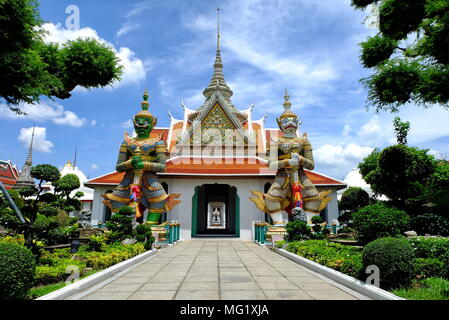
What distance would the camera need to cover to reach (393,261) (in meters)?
4.53

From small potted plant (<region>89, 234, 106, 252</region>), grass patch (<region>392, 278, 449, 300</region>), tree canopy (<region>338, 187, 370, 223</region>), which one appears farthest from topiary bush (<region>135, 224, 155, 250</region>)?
tree canopy (<region>338, 187, 370, 223</region>)

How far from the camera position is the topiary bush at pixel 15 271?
3453 mm

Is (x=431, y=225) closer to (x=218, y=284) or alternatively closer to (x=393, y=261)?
(x=393, y=261)

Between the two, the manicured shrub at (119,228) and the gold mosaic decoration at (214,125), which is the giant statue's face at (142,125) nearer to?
the gold mosaic decoration at (214,125)

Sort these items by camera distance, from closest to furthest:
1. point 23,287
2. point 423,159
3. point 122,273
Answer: point 23,287
point 122,273
point 423,159

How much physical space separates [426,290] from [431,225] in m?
8.05

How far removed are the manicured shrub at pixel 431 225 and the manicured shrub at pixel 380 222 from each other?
4.72m

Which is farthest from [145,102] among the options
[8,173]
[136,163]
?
[8,173]

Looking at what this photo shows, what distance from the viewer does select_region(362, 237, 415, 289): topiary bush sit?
14.8 ft

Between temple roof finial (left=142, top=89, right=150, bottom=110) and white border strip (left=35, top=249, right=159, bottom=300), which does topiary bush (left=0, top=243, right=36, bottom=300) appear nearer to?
white border strip (left=35, top=249, right=159, bottom=300)

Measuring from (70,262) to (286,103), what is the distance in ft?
35.8
